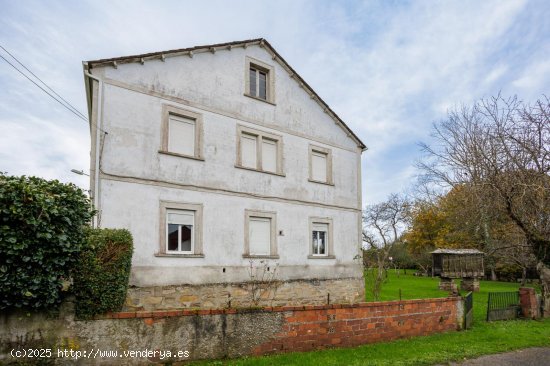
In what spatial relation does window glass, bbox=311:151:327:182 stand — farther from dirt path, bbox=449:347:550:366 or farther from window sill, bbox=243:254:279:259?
dirt path, bbox=449:347:550:366

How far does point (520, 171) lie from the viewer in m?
13.8

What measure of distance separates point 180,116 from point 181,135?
63 centimetres

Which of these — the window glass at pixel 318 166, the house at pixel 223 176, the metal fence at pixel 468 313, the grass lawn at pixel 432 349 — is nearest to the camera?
the grass lawn at pixel 432 349

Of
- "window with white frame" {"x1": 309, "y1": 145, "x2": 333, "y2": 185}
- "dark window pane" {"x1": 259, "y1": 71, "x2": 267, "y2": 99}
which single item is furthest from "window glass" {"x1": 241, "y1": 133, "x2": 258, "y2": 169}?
"window with white frame" {"x1": 309, "y1": 145, "x2": 333, "y2": 185}

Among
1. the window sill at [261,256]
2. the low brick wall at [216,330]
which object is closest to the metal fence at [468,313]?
the low brick wall at [216,330]

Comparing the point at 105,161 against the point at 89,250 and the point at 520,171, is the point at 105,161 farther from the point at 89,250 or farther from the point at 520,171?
the point at 520,171

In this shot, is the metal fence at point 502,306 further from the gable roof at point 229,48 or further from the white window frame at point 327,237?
the gable roof at point 229,48

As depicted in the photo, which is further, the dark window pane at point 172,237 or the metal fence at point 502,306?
the metal fence at point 502,306

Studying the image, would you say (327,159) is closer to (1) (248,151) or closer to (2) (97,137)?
(1) (248,151)

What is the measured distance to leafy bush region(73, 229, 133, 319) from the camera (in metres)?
6.63

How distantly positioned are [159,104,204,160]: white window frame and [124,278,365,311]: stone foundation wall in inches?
159

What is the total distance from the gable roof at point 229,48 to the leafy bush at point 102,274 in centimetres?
644

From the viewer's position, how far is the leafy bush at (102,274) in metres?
6.63

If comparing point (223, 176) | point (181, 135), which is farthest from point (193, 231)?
point (181, 135)
